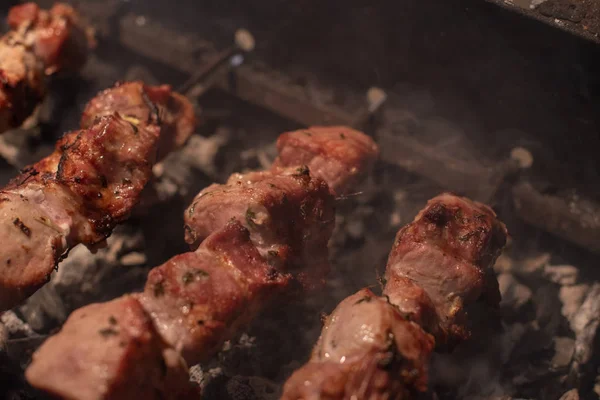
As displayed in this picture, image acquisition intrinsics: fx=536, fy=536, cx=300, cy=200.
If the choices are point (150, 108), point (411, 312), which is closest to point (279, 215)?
point (411, 312)

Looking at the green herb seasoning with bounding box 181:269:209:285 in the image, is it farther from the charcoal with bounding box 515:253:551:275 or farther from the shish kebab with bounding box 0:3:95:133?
the charcoal with bounding box 515:253:551:275

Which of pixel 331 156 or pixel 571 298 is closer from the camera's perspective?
pixel 331 156

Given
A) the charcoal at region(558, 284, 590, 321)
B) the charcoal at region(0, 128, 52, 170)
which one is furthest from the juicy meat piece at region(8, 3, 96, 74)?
the charcoal at region(558, 284, 590, 321)

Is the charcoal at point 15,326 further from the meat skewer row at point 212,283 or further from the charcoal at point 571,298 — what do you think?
the charcoal at point 571,298

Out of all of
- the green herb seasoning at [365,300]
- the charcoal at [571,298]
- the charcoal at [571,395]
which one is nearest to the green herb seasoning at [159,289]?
the green herb seasoning at [365,300]

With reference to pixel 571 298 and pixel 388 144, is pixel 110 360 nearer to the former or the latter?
pixel 388 144

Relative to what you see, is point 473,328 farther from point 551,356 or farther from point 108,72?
point 108,72
